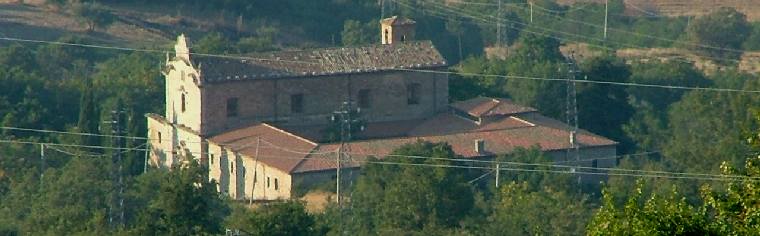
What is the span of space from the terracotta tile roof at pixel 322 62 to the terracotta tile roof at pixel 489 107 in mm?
1239

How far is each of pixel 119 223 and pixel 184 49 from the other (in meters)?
10.1

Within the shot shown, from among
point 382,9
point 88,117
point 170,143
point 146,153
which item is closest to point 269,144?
point 170,143

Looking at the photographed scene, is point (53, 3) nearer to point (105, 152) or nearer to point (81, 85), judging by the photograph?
point (81, 85)

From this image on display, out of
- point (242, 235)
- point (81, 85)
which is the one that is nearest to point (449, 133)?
point (81, 85)

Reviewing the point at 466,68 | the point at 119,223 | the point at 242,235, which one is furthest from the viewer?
the point at 466,68

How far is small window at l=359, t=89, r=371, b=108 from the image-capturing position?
5975cm

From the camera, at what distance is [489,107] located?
6031 centimetres

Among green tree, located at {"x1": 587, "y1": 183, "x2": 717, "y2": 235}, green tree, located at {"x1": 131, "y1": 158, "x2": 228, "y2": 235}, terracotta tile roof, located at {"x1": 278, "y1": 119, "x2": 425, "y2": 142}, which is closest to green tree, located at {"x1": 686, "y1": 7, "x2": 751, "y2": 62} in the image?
terracotta tile roof, located at {"x1": 278, "y1": 119, "x2": 425, "y2": 142}

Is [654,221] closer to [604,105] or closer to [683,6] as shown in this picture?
[604,105]

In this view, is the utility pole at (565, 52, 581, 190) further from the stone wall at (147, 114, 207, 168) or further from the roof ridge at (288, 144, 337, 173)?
the stone wall at (147, 114, 207, 168)

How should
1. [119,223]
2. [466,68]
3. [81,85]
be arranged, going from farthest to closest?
[466,68], [81,85], [119,223]

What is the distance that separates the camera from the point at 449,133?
58.3m

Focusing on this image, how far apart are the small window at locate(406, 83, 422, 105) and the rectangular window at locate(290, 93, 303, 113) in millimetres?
2819

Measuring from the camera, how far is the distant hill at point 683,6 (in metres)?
95.4
